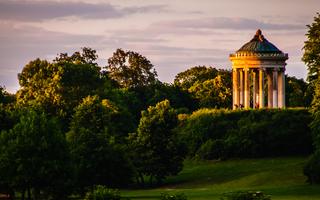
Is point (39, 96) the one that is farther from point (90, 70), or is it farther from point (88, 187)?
point (88, 187)

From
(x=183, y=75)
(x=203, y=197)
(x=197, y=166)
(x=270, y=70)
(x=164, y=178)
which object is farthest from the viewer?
(x=183, y=75)

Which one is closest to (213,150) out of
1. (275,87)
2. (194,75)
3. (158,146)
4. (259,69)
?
(158,146)

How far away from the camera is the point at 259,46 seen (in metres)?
138

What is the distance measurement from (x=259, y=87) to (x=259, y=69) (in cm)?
294

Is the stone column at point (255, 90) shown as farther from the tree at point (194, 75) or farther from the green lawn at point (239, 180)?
the tree at point (194, 75)

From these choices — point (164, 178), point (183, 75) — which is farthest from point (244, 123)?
point (183, 75)

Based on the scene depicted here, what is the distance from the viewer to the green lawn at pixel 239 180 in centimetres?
9006

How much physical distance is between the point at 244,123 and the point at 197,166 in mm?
6937

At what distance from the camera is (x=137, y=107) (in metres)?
159

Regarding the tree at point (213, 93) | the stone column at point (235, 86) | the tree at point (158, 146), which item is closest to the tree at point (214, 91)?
the tree at point (213, 93)

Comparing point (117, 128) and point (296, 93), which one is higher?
point (296, 93)

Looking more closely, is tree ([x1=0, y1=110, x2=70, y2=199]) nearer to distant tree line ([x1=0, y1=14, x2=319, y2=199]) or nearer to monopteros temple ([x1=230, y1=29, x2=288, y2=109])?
distant tree line ([x1=0, y1=14, x2=319, y2=199])

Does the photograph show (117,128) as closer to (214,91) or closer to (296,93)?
(296,93)

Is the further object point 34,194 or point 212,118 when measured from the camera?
point 212,118
